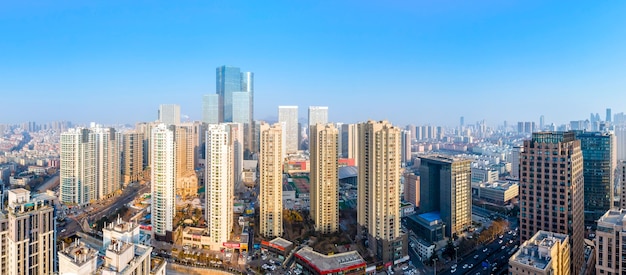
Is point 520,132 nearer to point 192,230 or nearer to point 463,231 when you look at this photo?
point 463,231

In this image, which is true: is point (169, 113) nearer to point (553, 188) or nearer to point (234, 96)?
point (234, 96)

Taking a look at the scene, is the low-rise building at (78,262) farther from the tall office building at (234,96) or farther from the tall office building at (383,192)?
the tall office building at (234,96)

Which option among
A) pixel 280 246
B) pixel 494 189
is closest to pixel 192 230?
pixel 280 246

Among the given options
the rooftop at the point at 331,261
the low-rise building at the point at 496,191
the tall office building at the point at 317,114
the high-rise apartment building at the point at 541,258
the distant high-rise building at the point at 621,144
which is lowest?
the rooftop at the point at 331,261

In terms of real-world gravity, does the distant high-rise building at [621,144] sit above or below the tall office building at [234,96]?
below

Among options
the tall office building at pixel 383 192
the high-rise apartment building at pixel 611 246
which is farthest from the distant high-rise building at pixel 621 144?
the high-rise apartment building at pixel 611 246

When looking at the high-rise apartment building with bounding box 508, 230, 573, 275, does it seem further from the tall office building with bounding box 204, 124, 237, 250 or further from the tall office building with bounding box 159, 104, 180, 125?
the tall office building with bounding box 159, 104, 180, 125

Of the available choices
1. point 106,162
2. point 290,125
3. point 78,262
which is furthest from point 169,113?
point 78,262
